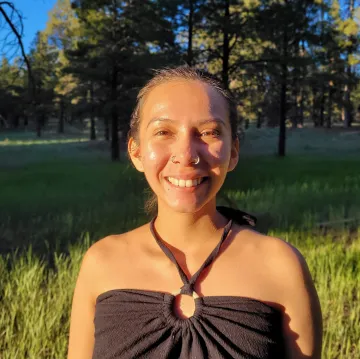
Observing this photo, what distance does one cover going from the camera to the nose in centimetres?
95

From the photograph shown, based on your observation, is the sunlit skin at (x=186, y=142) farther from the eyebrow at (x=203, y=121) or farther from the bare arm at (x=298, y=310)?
the bare arm at (x=298, y=310)

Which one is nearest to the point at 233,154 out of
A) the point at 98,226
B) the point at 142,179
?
the point at 142,179

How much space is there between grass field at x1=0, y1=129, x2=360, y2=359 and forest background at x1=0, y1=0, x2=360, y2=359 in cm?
2

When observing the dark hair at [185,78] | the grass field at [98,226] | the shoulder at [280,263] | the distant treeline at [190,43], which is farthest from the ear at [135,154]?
the distant treeline at [190,43]

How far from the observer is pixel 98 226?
5.47 m

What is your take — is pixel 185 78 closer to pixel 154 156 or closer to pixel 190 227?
pixel 154 156

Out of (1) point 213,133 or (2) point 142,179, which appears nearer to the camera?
(1) point 213,133

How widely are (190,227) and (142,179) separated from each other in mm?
1436

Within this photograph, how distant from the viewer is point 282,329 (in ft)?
3.16

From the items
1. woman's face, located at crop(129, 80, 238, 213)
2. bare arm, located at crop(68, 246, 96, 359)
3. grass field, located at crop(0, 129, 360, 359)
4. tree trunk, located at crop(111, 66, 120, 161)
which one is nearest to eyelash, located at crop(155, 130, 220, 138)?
woman's face, located at crop(129, 80, 238, 213)

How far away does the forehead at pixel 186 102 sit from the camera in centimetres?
98

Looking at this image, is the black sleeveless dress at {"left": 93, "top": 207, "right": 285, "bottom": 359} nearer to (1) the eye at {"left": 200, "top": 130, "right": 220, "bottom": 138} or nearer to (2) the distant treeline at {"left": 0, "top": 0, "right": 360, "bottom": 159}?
(1) the eye at {"left": 200, "top": 130, "right": 220, "bottom": 138}

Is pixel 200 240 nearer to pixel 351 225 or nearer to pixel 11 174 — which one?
pixel 351 225

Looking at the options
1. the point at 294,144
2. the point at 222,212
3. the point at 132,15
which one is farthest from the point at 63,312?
the point at 294,144
